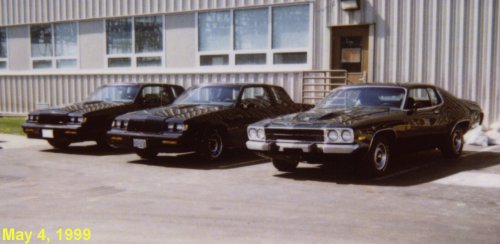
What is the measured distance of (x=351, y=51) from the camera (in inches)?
558

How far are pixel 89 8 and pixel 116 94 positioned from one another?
7383mm

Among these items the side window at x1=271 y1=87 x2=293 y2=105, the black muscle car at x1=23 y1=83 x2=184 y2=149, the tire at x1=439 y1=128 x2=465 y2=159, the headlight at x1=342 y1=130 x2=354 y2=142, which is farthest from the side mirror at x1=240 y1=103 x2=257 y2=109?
the tire at x1=439 y1=128 x2=465 y2=159

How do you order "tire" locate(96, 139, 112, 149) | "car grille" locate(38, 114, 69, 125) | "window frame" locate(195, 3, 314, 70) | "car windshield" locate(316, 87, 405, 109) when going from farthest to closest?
1. "window frame" locate(195, 3, 314, 70)
2. "tire" locate(96, 139, 112, 149)
3. "car grille" locate(38, 114, 69, 125)
4. "car windshield" locate(316, 87, 405, 109)

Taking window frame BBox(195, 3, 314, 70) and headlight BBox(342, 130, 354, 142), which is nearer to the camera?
headlight BBox(342, 130, 354, 142)

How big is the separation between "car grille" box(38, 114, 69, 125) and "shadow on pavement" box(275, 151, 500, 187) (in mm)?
4793

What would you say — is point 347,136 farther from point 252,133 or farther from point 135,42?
point 135,42

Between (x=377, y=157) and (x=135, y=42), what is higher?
(x=135, y=42)

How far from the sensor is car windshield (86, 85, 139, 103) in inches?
475

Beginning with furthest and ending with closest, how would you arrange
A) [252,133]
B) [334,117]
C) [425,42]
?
[425,42] < [252,133] < [334,117]

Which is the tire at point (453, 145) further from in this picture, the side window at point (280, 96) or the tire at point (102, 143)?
the tire at point (102, 143)

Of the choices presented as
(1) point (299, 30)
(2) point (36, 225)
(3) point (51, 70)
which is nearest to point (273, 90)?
(1) point (299, 30)

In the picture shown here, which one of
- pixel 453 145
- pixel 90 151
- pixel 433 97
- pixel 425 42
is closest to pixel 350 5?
pixel 425 42

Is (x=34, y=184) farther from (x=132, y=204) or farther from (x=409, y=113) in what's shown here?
(x=409, y=113)

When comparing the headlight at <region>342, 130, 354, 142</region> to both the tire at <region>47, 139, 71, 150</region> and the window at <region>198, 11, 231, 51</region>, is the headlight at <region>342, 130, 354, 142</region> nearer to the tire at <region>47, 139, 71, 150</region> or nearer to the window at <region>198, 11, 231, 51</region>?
the tire at <region>47, 139, 71, 150</region>
